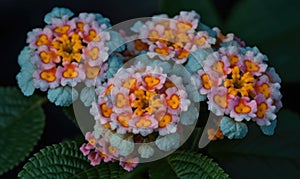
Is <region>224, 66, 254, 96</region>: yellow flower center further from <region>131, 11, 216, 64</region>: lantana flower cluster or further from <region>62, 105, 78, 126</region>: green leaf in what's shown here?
<region>62, 105, 78, 126</region>: green leaf

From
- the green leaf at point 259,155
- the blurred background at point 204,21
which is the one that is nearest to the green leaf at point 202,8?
the blurred background at point 204,21

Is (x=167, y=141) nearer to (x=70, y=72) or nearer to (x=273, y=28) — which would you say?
Answer: (x=70, y=72)

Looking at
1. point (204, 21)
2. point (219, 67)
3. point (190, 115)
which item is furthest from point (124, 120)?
point (204, 21)

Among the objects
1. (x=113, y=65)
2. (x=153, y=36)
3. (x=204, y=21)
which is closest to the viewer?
(x=113, y=65)

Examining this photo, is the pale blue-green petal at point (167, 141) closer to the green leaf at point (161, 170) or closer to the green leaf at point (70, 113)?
the green leaf at point (161, 170)

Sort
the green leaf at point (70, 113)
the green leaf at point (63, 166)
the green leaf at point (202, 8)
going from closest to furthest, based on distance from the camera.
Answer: the green leaf at point (63, 166) < the green leaf at point (70, 113) < the green leaf at point (202, 8)

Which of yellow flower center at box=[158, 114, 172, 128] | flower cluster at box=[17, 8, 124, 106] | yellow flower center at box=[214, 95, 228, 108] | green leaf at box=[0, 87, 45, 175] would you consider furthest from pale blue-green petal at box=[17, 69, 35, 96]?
yellow flower center at box=[214, 95, 228, 108]
